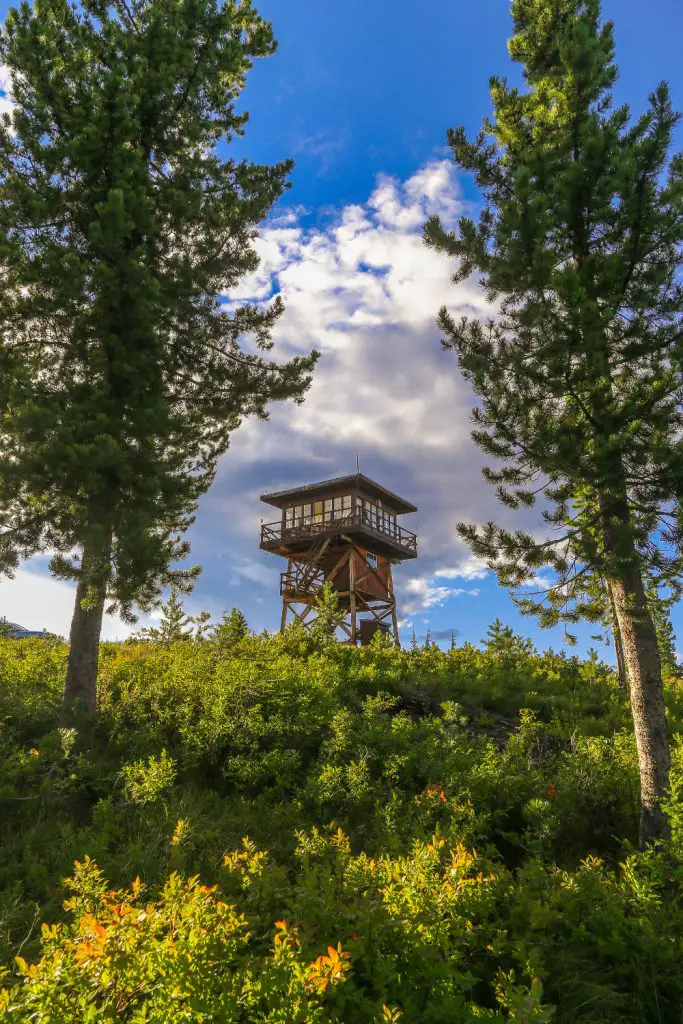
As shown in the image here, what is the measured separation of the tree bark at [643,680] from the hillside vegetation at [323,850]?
1.27ft

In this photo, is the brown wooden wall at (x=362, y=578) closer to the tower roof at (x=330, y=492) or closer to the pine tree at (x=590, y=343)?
the tower roof at (x=330, y=492)

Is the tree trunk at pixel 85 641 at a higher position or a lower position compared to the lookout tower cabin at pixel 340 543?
lower

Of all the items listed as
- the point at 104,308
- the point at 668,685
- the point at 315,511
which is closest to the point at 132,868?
the point at 104,308

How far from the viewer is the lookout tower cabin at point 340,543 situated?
87.6 feet

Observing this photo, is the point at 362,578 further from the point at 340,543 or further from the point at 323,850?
the point at 323,850

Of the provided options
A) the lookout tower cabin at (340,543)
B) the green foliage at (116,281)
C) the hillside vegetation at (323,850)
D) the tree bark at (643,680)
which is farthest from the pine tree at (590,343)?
the lookout tower cabin at (340,543)

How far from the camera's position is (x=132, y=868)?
18.9ft

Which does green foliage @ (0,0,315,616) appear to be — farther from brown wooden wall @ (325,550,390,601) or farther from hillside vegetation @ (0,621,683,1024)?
brown wooden wall @ (325,550,390,601)

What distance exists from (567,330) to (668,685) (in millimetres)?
10449

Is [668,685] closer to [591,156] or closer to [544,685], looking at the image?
[544,685]

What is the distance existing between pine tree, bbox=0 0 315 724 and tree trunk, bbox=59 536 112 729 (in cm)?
3

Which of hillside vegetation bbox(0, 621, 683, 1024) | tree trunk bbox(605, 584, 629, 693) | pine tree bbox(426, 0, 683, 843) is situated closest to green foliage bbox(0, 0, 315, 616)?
hillside vegetation bbox(0, 621, 683, 1024)

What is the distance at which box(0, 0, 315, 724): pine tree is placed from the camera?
8.55 m

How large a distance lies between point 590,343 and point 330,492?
68.0 feet
